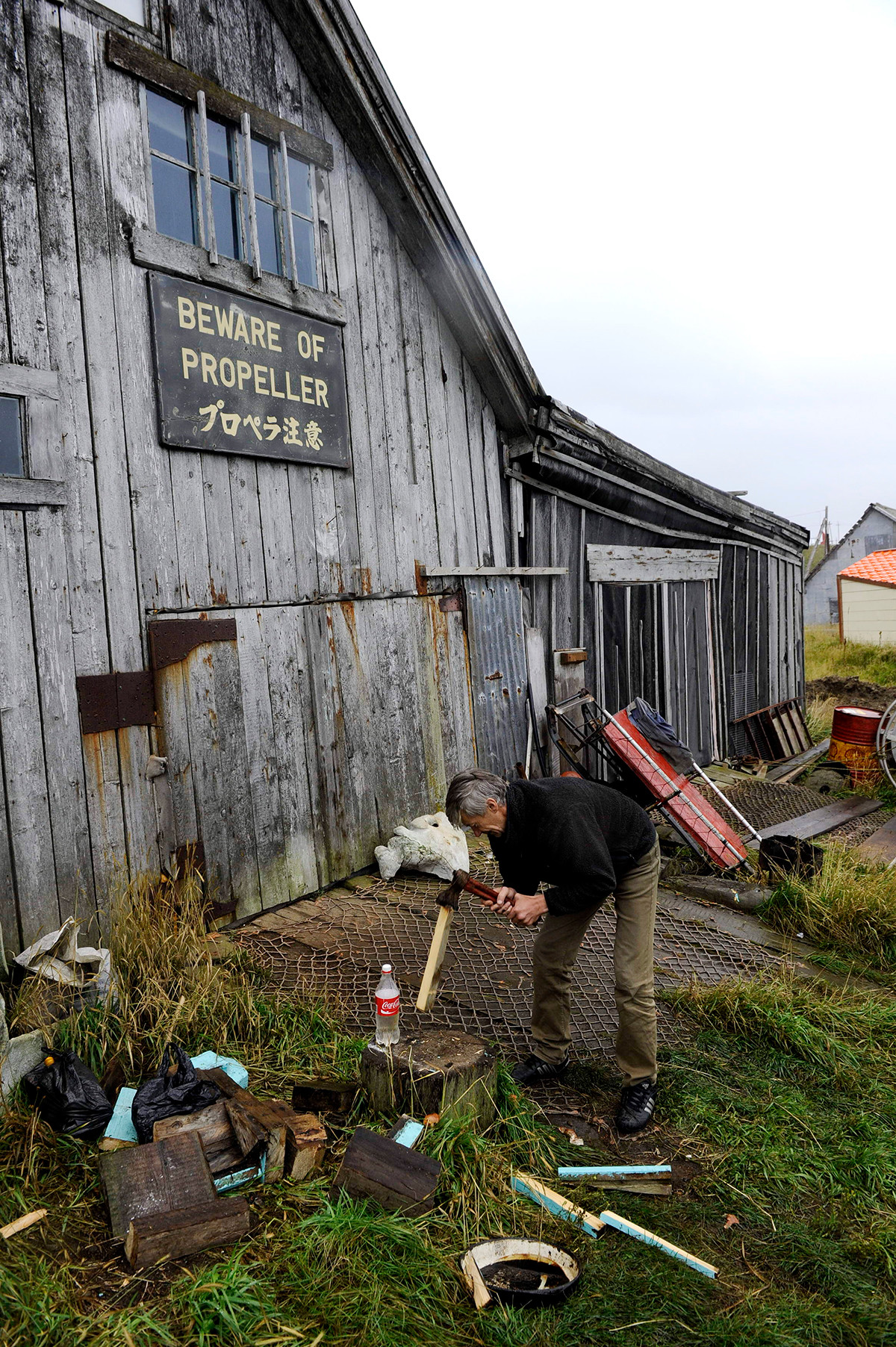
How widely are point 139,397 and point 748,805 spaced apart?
726 cm

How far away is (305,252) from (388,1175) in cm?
594

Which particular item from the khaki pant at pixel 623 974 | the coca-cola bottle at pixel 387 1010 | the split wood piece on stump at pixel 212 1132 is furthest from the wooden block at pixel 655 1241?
the split wood piece on stump at pixel 212 1132

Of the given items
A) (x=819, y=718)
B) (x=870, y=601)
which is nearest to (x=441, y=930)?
(x=819, y=718)

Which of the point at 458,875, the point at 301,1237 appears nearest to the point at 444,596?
the point at 458,875

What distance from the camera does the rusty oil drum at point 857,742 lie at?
10430mm

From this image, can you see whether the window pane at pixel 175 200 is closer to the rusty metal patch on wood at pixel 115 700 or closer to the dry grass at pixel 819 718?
the rusty metal patch on wood at pixel 115 700

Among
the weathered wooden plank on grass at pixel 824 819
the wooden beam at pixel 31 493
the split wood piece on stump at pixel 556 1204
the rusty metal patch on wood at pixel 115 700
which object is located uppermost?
the wooden beam at pixel 31 493

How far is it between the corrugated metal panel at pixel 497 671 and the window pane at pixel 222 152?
3.57 metres

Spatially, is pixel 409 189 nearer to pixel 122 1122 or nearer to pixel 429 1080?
pixel 429 1080

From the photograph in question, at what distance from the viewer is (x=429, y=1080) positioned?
10.8ft

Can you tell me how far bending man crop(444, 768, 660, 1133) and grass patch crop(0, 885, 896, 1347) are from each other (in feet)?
0.78

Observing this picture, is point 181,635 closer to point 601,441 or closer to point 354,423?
point 354,423

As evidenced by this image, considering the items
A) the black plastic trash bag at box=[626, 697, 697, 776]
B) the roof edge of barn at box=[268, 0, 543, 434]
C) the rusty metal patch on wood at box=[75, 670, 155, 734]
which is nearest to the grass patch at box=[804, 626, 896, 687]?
the black plastic trash bag at box=[626, 697, 697, 776]

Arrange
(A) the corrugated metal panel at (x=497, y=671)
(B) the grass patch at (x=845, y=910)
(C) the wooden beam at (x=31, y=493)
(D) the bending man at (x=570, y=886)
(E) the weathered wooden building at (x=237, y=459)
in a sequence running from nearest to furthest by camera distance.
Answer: (D) the bending man at (x=570, y=886)
(C) the wooden beam at (x=31, y=493)
(E) the weathered wooden building at (x=237, y=459)
(B) the grass patch at (x=845, y=910)
(A) the corrugated metal panel at (x=497, y=671)
